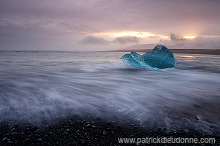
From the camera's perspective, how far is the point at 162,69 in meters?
7.05

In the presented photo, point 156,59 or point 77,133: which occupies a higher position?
point 156,59

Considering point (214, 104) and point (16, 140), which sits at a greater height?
point (16, 140)

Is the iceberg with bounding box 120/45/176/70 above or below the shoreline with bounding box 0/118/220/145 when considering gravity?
above

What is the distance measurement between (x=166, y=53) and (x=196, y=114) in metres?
5.82

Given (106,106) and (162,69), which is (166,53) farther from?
(106,106)

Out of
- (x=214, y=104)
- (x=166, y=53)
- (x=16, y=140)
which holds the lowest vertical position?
(x=214, y=104)

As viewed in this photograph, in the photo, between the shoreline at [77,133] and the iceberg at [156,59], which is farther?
the iceberg at [156,59]

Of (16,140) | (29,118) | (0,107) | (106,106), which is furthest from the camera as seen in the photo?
(106,106)

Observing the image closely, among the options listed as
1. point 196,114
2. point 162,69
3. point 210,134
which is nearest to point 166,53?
point 162,69

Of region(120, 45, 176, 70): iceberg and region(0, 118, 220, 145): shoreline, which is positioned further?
region(120, 45, 176, 70): iceberg

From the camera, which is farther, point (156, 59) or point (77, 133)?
point (156, 59)

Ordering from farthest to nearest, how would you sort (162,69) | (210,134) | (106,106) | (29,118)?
(162,69)
(106,106)
(29,118)
(210,134)

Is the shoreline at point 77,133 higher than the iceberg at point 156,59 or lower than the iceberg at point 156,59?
lower

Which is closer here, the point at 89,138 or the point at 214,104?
the point at 89,138
